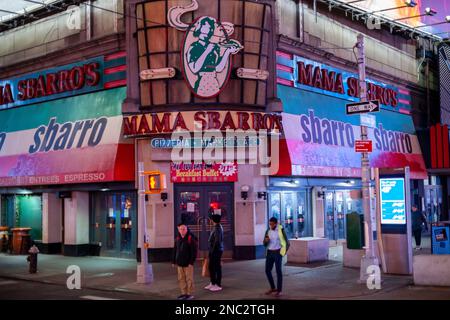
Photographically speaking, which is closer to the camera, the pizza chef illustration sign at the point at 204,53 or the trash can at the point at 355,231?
the trash can at the point at 355,231

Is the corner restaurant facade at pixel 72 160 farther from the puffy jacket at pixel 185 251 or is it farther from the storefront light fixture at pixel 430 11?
the storefront light fixture at pixel 430 11

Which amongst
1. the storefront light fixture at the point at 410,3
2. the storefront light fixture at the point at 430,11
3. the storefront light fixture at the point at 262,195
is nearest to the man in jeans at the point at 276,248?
the storefront light fixture at the point at 262,195

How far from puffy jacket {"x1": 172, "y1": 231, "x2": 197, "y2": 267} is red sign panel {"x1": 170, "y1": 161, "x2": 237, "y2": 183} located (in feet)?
22.3

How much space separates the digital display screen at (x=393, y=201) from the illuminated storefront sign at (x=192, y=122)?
533 centimetres

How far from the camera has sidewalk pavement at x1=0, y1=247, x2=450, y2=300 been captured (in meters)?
13.2

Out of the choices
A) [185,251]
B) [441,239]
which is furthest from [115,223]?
[441,239]

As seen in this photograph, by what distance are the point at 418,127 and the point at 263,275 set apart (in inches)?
739

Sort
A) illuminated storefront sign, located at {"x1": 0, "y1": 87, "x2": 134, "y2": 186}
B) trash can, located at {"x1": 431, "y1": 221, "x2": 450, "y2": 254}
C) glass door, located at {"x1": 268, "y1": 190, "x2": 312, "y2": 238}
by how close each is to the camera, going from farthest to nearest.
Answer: glass door, located at {"x1": 268, "y1": 190, "x2": 312, "y2": 238}, illuminated storefront sign, located at {"x1": 0, "y1": 87, "x2": 134, "y2": 186}, trash can, located at {"x1": 431, "y1": 221, "x2": 450, "y2": 254}

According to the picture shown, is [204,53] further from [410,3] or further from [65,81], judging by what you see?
[410,3]

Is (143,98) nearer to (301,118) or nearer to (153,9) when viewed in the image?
(153,9)

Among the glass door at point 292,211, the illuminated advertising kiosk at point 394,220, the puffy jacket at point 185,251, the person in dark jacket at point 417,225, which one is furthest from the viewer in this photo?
the person in dark jacket at point 417,225

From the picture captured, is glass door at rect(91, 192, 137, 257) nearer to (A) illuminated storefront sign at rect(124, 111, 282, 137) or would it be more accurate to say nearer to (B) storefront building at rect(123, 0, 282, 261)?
(B) storefront building at rect(123, 0, 282, 261)

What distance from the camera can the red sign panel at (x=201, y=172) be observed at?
65.2ft

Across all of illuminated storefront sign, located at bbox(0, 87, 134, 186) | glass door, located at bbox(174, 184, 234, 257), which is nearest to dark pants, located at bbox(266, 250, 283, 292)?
glass door, located at bbox(174, 184, 234, 257)
